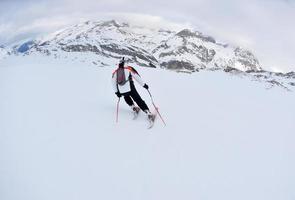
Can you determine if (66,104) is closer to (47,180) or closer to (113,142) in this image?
(113,142)

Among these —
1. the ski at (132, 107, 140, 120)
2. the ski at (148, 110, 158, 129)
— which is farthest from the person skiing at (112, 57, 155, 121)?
the ski at (132, 107, 140, 120)

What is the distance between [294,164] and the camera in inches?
393

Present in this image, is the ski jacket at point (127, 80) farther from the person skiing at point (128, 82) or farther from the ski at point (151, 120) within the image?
the ski at point (151, 120)

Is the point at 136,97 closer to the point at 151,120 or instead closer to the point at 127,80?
the point at 127,80

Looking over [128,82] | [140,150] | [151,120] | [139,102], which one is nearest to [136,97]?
[139,102]

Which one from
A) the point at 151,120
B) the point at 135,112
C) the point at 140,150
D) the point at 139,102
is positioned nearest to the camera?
the point at 140,150

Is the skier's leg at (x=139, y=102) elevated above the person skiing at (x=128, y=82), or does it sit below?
below

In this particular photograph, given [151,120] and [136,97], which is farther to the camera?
[136,97]

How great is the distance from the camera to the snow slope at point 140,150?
837 cm

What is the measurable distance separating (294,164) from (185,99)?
793cm

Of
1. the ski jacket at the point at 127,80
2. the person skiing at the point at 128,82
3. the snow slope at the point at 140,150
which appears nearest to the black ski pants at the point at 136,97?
the person skiing at the point at 128,82

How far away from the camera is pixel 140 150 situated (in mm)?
10453

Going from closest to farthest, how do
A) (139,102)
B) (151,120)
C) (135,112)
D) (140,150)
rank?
(140,150)
(151,120)
(139,102)
(135,112)

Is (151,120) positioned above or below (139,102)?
below
